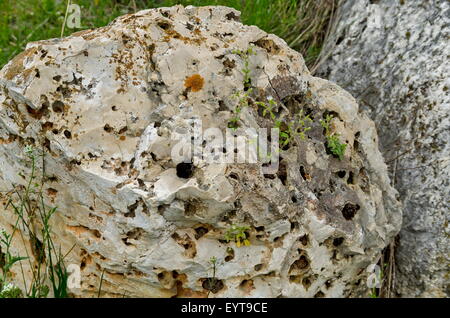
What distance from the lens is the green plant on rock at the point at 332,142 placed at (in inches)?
122

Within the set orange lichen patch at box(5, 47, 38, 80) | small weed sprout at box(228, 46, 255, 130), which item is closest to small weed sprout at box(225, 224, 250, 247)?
small weed sprout at box(228, 46, 255, 130)

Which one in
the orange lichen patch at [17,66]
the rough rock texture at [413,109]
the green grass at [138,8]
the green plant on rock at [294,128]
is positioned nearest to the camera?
the orange lichen patch at [17,66]

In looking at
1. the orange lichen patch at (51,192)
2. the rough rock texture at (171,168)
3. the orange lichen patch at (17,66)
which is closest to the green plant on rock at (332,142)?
the rough rock texture at (171,168)

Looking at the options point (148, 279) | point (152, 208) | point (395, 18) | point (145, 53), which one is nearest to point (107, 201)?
point (152, 208)

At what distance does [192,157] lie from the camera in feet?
8.91

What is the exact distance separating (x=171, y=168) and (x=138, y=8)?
246 centimetres

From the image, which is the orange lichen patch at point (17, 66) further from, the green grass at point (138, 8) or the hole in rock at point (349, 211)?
the hole in rock at point (349, 211)

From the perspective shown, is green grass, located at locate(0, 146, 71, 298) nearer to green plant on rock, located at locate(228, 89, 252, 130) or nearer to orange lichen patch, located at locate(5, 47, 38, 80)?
orange lichen patch, located at locate(5, 47, 38, 80)

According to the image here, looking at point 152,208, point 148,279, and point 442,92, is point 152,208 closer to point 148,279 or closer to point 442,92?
point 148,279

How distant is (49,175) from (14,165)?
0.73 feet

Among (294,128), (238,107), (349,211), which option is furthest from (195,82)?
(349,211)

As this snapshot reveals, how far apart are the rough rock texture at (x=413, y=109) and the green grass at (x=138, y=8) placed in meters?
0.56

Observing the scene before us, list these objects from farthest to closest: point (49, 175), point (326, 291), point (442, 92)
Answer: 1. point (442, 92)
2. point (326, 291)
3. point (49, 175)

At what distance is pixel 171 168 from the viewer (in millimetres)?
2734
